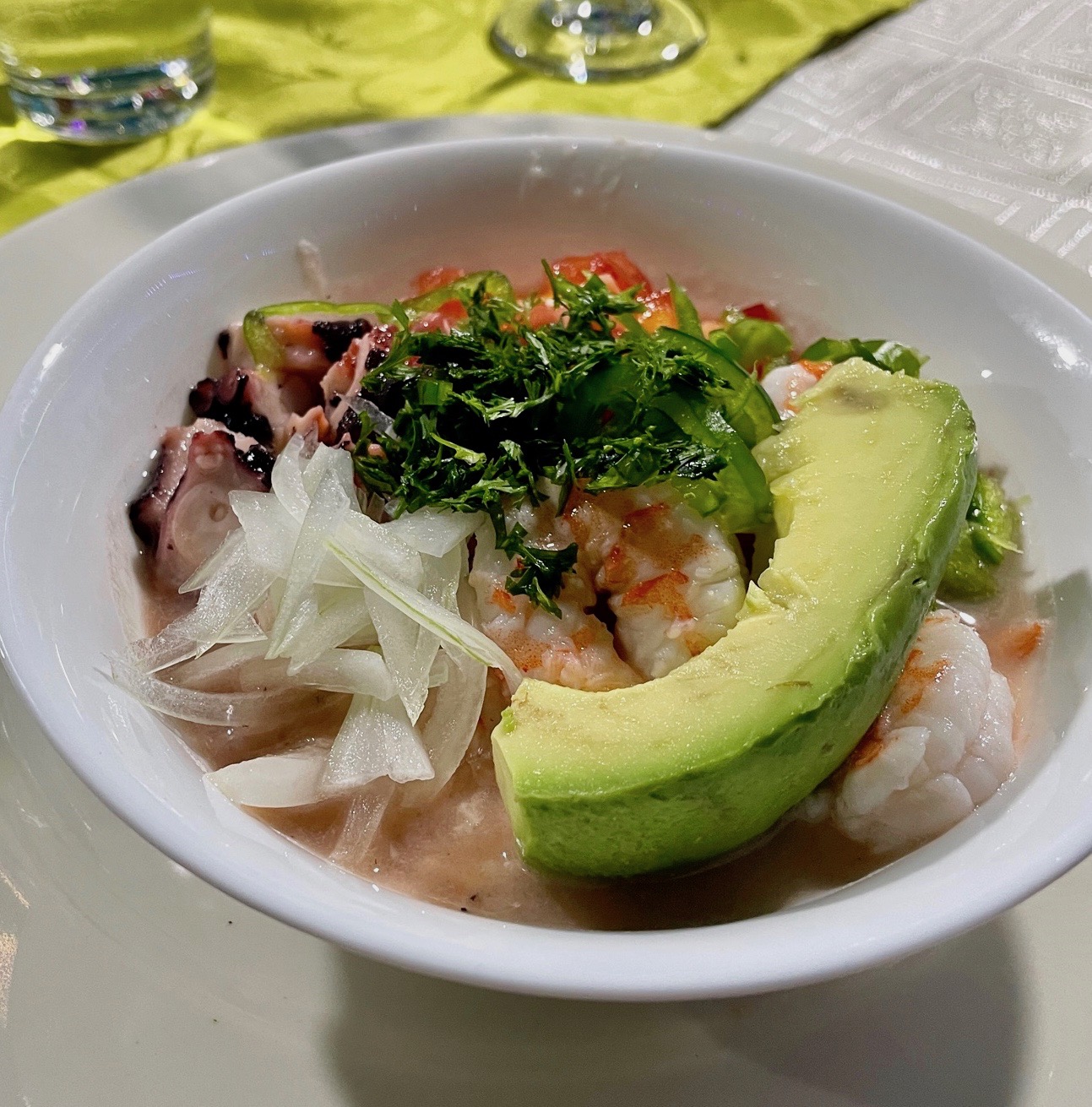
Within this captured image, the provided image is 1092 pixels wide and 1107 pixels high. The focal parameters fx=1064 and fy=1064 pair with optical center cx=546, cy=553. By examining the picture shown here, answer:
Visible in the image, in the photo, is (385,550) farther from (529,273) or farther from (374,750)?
(529,273)

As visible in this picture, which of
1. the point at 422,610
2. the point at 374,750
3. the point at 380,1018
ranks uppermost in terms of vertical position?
the point at 422,610

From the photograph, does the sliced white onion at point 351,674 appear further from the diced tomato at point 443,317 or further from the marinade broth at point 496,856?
the diced tomato at point 443,317

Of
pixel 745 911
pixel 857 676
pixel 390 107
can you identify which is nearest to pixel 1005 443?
pixel 857 676

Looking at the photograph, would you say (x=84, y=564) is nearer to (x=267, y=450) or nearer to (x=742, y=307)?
(x=267, y=450)

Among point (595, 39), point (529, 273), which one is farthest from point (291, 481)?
point (595, 39)

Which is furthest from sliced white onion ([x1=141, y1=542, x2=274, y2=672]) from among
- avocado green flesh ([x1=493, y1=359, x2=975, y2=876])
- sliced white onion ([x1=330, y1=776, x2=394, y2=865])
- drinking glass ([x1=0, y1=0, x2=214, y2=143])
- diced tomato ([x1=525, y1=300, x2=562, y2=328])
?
drinking glass ([x1=0, y1=0, x2=214, y2=143])

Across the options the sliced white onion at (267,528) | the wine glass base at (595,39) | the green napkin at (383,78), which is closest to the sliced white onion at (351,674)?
the sliced white onion at (267,528)

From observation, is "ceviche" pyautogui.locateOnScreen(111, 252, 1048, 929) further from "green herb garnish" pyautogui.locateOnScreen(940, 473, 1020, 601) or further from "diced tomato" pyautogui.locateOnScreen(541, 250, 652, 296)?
"diced tomato" pyautogui.locateOnScreen(541, 250, 652, 296)
